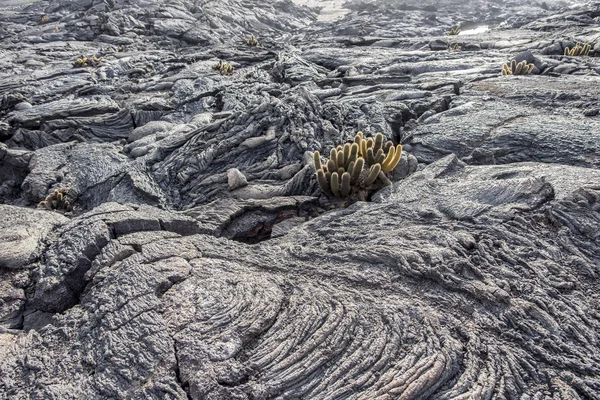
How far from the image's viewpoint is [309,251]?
18.5 ft

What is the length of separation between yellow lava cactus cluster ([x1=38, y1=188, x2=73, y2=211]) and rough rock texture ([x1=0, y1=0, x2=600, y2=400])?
0.63 ft

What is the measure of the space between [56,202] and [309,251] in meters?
6.12

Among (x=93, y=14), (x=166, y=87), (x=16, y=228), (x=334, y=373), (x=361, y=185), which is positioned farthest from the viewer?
(x=93, y=14)

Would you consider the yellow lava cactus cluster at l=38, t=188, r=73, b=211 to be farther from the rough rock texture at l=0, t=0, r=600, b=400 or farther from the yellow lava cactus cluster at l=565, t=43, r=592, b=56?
the yellow lava cactus cluster at l=565, t=43, r=592, b=56

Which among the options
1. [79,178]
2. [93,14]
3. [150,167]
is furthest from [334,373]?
[93,14]

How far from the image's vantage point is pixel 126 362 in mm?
4113

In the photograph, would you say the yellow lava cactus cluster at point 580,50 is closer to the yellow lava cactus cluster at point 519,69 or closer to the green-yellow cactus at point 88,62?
the yellow lava cactus cluster at point 519,69

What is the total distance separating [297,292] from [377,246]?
4.28 feet

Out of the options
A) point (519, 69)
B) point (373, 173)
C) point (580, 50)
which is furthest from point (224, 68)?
point (580, 50)

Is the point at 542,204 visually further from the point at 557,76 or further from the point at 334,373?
the point at 557,76

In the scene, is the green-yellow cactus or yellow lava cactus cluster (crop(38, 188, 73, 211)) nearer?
yellow lava cactus cluster (crop(38, 188, 73, 211))

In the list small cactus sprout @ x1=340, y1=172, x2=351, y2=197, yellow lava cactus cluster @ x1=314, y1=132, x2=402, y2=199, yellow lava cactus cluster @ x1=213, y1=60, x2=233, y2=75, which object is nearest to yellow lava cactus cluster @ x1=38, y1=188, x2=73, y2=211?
yellow lava cactus cluster @ x1=314, y1=132, x2=402, y2=199

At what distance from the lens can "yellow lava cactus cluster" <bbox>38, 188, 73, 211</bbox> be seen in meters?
8.68

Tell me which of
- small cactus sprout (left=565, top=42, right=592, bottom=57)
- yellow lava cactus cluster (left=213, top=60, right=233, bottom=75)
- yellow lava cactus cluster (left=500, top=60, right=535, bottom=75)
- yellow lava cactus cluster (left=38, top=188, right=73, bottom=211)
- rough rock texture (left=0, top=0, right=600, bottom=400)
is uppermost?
small cactus sprout (left=565, top=42, right=592, bottom=57)
